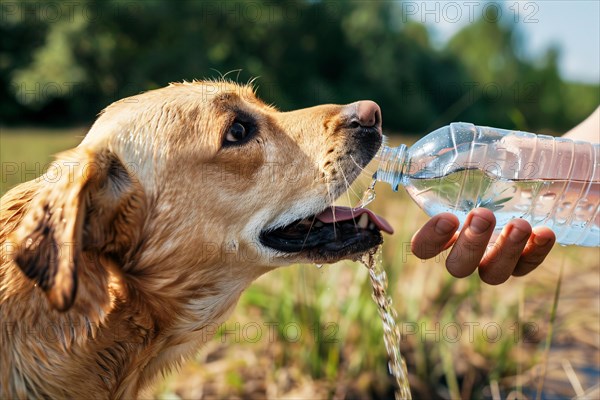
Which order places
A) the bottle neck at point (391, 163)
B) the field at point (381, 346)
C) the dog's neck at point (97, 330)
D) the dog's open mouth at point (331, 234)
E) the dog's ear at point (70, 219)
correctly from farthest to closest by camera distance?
the field at point (381, 346), the bottle neck at point (391, 163), the dog's open mouth at point (331, 234), the dog's neck at point (97, 330), the dog's ear at point (70, 219)

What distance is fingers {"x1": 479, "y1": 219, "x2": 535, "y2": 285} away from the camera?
8.41 feet

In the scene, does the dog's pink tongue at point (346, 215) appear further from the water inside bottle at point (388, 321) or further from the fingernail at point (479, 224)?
the fingernail at point (479, 224)

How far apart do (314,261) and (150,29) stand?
28706mm

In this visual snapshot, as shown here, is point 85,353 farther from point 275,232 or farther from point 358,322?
point 358,322

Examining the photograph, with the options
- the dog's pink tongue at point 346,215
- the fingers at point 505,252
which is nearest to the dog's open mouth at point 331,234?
the dog's pink tongue at point 346,215

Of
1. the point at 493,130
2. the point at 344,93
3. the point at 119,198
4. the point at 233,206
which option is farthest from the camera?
the point at 344,93

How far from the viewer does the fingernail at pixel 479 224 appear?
8.23 ft

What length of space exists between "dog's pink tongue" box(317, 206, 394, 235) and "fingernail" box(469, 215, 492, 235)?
37 centimetres

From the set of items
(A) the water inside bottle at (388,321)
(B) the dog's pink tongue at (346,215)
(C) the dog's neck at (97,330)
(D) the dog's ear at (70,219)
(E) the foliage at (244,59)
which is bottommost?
(E) the foliage at (244,59)

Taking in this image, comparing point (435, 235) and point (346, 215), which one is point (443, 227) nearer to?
point (435, 235)

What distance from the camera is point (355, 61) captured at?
1326 inches

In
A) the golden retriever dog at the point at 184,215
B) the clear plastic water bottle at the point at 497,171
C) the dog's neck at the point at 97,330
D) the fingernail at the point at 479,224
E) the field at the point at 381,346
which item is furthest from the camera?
the field at the point at 381,346

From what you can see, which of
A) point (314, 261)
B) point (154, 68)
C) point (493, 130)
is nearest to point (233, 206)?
point (314, 261)

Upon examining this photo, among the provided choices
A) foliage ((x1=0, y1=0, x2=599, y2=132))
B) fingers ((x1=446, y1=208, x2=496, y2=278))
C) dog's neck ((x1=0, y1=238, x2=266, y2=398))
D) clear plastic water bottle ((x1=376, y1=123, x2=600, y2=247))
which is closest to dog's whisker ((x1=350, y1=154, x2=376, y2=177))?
clear plastic water bottle ((x1=376, y1=123, x2=600, y2=247))
